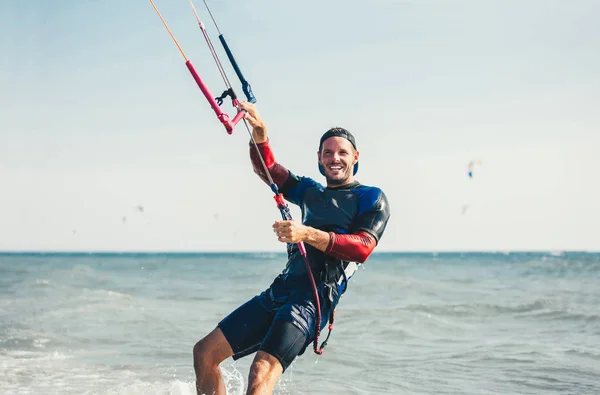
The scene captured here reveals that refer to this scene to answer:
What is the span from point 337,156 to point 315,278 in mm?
870

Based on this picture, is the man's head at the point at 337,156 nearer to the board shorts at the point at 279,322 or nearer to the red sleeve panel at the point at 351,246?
the red sleeve panel at the point at 351,246

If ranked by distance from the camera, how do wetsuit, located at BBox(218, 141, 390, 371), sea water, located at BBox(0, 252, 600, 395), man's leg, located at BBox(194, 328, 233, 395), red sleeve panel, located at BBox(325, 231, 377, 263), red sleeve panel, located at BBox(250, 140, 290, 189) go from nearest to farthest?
red sleeve panel, located at BBox(325, 231, 377, 263) < wetsuit, located at BBox(218, 141, 390, 371) < man's leg, located at BBox(194, 328, 233, 395) < red sleeve panel, located at BBox(250, 140, 290, 189) < sea water, located at BBox(0, 252, 600, 395)

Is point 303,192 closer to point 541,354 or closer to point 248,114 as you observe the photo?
point 248,114

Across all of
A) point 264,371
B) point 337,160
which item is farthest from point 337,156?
point 264,371

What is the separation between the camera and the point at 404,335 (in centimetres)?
1275

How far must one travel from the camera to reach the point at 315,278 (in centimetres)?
464

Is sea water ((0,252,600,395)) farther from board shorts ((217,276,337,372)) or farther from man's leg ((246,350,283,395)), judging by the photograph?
man's leg ((246,350,283,395))

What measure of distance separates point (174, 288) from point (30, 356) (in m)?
15.1

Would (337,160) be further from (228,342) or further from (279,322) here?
(228,342)

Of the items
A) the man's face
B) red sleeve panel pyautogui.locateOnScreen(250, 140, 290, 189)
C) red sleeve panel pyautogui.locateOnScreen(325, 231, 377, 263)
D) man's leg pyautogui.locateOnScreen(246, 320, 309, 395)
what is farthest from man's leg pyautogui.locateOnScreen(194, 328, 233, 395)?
the man's face

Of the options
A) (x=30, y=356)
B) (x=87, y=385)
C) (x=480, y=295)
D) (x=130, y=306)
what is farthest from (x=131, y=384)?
(x=480, y=295)

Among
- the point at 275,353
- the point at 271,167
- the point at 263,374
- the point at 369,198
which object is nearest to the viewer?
the point at 263,374

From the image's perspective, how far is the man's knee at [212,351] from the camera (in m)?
4.60

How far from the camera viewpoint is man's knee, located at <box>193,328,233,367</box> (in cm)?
460
